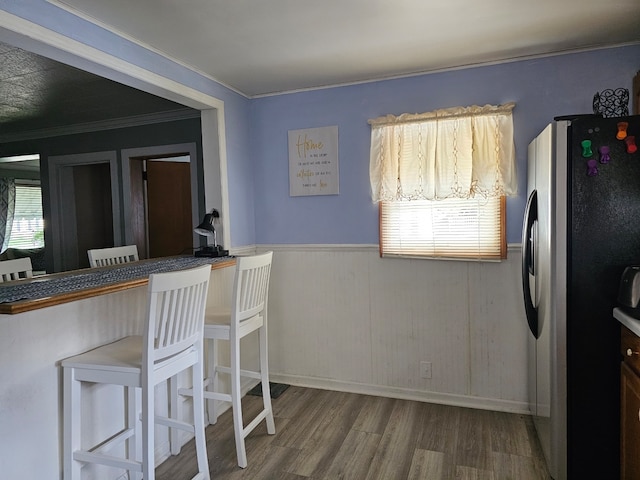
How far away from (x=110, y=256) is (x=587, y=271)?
2.76 meters

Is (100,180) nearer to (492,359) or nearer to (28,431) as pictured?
(28,431)

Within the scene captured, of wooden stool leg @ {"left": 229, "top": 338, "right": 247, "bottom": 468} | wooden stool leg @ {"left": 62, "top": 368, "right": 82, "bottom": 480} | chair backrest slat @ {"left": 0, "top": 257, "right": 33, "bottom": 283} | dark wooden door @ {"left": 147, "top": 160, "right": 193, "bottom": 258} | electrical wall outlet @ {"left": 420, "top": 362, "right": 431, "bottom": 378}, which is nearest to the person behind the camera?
wooden stool leg @ {"left": 62, "top": 368, "right": 82, "bottom": 480}

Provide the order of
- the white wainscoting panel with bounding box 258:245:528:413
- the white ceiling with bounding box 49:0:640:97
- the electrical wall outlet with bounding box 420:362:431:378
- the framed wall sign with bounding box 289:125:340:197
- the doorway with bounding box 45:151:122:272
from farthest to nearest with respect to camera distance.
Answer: the doorway with bounding box 45:151:122:272 → the framed wall sign with bounding box 289:125:340:197 → the electrical wall outlet with bounding box 420:362:431:378 → the white wainscoting panel with bounding box 258:245:528:413 → the white ceiling with bounding box 49:0:640:97

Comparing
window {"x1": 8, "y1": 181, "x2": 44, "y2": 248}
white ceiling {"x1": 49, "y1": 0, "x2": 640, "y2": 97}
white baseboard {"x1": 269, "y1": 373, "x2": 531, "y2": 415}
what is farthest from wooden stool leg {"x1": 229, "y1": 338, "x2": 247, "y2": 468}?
window {"x1": 8, "y1": 181, "x2": 44, "y2": 248}

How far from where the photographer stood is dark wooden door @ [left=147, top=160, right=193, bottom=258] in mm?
4195

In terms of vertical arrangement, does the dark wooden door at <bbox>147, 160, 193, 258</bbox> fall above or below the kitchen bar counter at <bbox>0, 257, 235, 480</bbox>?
above

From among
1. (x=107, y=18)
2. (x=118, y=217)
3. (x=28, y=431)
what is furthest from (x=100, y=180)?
(x=28, y=431)

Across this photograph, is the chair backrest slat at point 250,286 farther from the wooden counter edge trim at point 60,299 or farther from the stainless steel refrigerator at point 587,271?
the stainless steel refrigerator at point 587,271

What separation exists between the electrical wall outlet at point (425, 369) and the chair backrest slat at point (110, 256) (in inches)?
86.4

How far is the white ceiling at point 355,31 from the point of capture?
1977 mm

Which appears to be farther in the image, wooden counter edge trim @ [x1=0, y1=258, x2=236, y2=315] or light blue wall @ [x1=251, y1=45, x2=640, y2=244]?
light blue wall @ [x1=251, y1=45, x2=640, y2=244]

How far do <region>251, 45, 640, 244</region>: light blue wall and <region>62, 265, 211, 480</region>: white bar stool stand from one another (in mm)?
1466

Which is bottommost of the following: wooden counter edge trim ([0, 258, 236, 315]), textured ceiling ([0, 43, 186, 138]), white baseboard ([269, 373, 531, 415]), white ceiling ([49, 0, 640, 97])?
white baseboard ([269, 373, 531, 415])

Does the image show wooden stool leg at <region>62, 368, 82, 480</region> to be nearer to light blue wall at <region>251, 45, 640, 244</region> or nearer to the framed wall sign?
light blue wall at <region>251, 45, 640, 244</region>
